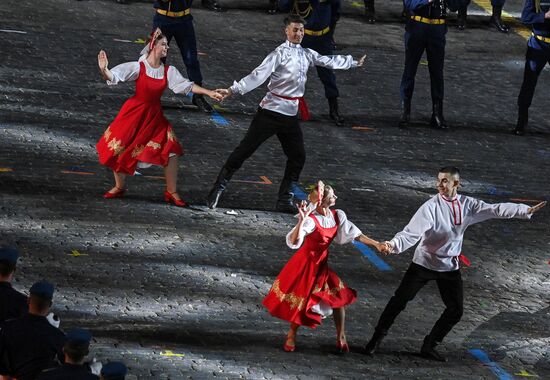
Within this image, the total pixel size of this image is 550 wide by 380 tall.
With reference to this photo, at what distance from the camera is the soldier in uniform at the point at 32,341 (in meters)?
10.4

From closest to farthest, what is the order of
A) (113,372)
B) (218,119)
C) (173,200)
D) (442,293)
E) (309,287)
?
(113,372), (309,287), (442,293), (173,200), (218,119)

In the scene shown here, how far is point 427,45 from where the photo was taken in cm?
2059

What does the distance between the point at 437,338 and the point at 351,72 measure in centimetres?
1040

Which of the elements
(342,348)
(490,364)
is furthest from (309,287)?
(490,364)

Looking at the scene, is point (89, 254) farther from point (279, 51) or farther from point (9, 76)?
point (9, 76)

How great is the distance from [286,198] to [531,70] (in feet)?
18.1

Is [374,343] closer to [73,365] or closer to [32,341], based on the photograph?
[32,341]

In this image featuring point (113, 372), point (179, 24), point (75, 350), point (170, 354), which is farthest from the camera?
point (179, 24)

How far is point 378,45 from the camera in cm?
2506

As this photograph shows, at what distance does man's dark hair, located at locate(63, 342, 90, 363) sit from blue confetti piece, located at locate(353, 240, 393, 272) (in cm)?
643

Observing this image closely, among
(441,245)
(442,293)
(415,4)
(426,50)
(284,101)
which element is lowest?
(442,293)

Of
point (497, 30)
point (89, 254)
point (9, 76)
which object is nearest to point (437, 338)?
point (89, 254)

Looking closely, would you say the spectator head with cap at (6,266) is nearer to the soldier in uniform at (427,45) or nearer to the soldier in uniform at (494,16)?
the soldier in uniform at (427,45)

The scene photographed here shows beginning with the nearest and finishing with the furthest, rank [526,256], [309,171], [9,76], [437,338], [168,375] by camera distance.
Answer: [168,375] → [437,338] → [526,256] → [309,171] → [9,76]
